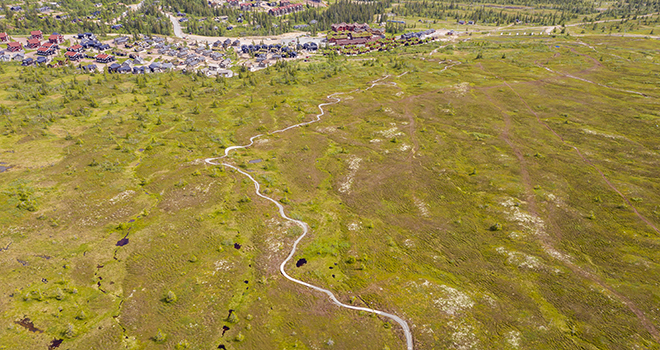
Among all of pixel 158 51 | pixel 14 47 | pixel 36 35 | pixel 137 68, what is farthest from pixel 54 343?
pixel 36 35

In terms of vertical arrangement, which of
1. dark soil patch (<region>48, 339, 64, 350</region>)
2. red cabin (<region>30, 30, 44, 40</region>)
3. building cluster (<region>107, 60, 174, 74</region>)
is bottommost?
dark soil patch (<region>48, 339, 64, 350</region>)

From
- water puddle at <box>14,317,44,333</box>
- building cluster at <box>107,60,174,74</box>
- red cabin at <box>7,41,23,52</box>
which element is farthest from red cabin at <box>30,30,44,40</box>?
water puddle at <box>14,317,44,333</box>

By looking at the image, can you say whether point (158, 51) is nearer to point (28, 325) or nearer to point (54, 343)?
point (28, 325)

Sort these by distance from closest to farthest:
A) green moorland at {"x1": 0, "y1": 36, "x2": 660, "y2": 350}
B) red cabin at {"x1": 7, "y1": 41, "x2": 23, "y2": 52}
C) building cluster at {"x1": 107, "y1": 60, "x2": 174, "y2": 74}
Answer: green moorland at {"x1": 0, "y1": 36, "x2": 660, "y2": 350} → building cluster at {"x1": 107, "y1": 60, "x2": 174, "y2": 74} → red cabin at {"x1": 7, "y1": 41, "x2": 23, "y2": 52}

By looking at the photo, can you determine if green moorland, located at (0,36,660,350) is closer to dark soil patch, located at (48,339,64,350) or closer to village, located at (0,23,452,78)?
dark soil patch, located at (48,339,64,350)

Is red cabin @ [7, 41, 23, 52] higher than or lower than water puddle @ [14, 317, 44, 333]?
higher

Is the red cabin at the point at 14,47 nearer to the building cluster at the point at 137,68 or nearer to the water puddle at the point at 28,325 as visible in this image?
the building cluster at the point at 137,68
